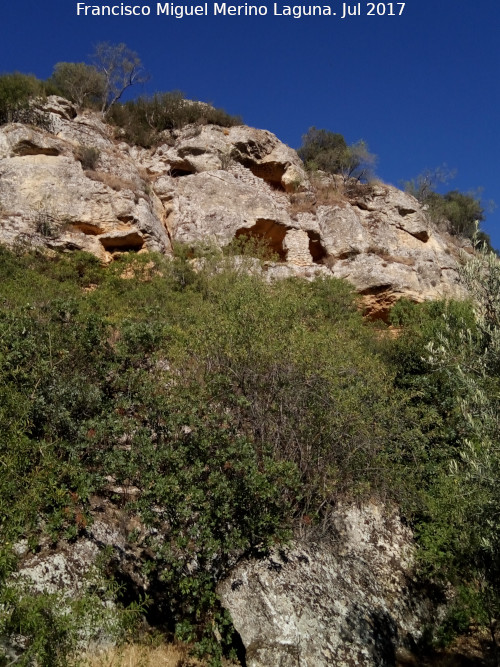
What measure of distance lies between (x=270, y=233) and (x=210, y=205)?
335cm

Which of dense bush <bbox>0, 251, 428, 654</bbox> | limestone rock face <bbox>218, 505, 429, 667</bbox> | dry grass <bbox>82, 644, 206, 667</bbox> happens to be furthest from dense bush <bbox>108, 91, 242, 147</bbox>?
dry grass <bbox>82, 644, 206, 667</bbox>

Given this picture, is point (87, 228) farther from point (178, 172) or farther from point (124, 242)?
point (178, 172)

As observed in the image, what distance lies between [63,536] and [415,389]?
412 inches

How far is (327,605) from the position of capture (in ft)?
25.2

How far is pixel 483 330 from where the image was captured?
6.44 meters

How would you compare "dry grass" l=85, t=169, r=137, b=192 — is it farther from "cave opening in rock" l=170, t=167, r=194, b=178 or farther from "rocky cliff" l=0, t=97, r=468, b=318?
"cave opening in rock" l=170, t=167, r=194, b=178

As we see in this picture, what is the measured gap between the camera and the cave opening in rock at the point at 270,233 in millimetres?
25422

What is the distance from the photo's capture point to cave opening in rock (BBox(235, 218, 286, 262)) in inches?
1001

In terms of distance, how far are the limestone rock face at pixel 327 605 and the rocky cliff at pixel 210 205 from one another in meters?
15.2

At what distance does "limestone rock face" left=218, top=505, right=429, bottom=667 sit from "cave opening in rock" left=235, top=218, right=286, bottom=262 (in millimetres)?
17660

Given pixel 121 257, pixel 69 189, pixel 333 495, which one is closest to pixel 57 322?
pixel 333 495

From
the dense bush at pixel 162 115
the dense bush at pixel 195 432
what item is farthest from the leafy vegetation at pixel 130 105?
the dense bush at pixel 195 432

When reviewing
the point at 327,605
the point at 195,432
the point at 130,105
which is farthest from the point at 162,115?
the point at 327,605

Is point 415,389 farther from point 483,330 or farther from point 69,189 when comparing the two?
point 69,189
